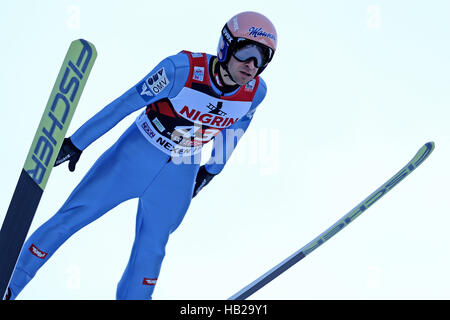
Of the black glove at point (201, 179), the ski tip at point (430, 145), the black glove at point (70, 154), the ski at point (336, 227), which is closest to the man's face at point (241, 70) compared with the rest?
the black glove at point (201, 179)

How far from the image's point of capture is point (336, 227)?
419 cm

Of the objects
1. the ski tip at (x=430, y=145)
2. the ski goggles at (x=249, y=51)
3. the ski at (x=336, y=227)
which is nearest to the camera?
the ski goggles at (x=249, y=51)

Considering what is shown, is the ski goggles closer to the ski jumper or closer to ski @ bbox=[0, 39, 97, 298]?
the ski jumper

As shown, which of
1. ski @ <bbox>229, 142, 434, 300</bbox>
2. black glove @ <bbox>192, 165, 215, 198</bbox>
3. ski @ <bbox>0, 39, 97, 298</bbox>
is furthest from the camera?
ski @ <bbox>229, 142, 434, 300</bbox>

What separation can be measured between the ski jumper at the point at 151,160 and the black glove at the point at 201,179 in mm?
245

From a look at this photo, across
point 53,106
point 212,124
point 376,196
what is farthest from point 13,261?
point 376,196

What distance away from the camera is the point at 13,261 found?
9.20 ft

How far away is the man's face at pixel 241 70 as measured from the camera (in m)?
3.15

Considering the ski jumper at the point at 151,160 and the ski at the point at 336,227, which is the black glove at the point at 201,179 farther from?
the ski at the point at 336,227

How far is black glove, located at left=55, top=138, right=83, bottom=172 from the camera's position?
3137 mm

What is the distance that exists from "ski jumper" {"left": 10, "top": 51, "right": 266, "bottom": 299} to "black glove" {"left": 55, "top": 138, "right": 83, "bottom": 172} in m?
0.03

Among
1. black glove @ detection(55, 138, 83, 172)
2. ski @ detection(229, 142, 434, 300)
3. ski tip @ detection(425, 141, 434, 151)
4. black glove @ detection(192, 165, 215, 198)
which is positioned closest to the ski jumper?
black glove @ detection(55, 138, 83, 172)
